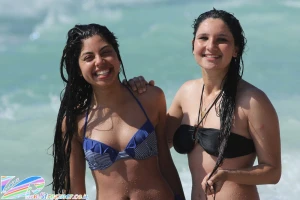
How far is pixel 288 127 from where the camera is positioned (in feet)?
53.2

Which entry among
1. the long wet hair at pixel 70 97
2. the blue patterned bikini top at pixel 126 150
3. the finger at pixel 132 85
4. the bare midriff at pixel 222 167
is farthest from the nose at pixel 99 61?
the bare midriff at pixel 222 167

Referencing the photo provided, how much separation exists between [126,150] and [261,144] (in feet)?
3.03

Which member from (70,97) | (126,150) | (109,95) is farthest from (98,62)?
(126,150)

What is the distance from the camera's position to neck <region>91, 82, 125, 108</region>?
4621 mm

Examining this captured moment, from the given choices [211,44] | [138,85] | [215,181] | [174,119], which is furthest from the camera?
[174,119]

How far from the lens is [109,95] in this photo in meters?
4.64

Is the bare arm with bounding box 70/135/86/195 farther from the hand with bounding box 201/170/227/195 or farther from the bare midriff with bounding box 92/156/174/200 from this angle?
the hand with bounding box 201/170/227/195

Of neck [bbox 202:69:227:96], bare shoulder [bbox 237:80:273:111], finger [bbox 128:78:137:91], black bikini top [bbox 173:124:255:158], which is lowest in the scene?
black bikini top [bbox 173:124:255:158]

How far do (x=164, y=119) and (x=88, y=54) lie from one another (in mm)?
757

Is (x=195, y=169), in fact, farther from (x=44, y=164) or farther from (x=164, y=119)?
(x=44, y=164)

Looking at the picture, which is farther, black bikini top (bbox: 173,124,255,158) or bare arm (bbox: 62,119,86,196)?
bare arm (bbox: 62,119,86,196)

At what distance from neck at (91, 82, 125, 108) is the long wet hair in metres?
0.11

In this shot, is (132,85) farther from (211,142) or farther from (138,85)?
(211,142)

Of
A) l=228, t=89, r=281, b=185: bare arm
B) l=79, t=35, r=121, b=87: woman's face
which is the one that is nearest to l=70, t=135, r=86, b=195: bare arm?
l=79, t=35, r=121, b=87: woman's face
